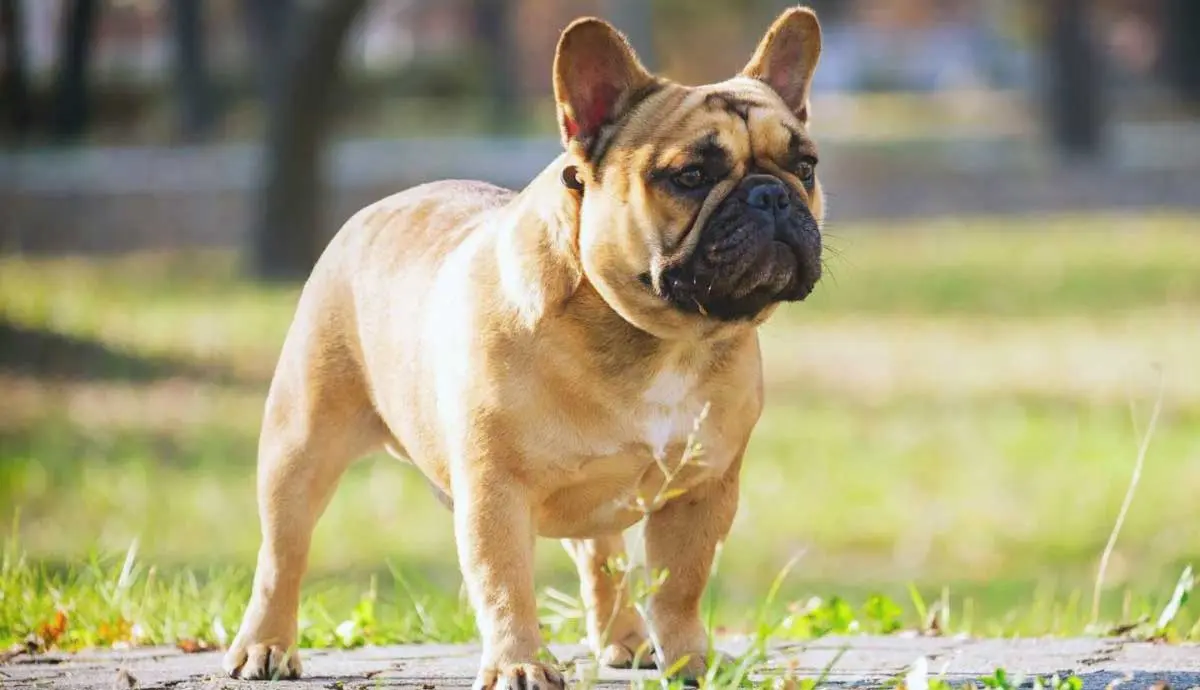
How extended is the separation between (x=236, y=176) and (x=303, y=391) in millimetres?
21974

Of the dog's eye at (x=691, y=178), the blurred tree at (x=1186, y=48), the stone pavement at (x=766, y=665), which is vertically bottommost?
the blurred tree at (x=1186, y=48)

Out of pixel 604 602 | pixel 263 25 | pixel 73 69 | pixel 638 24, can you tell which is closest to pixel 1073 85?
pixel 638 24

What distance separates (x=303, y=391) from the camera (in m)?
5.25

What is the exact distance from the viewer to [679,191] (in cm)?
467

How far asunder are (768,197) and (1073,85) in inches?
961

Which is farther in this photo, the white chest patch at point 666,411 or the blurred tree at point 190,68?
the blurred tree at point 190,68

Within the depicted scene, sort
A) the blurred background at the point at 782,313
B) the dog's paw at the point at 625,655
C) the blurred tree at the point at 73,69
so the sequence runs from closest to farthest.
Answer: the dog's paw at the point at 625,655 < the blurred background at the point at 782,313 < the blurred tree at the point at 73,69

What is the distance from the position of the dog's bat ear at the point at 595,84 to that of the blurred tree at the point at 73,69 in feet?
86.5

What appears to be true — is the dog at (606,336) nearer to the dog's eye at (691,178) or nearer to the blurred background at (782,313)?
the dog's eye at (691,178)

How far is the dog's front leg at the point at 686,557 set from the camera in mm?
4910

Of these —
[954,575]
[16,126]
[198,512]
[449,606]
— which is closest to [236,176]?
[16,126]

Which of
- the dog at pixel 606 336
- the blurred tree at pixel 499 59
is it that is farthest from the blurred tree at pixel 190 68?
the dog at pixel 606 336

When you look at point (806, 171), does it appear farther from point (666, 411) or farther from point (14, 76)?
point (14, 76)

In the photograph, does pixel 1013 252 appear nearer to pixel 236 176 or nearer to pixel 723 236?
pixel 236 176
